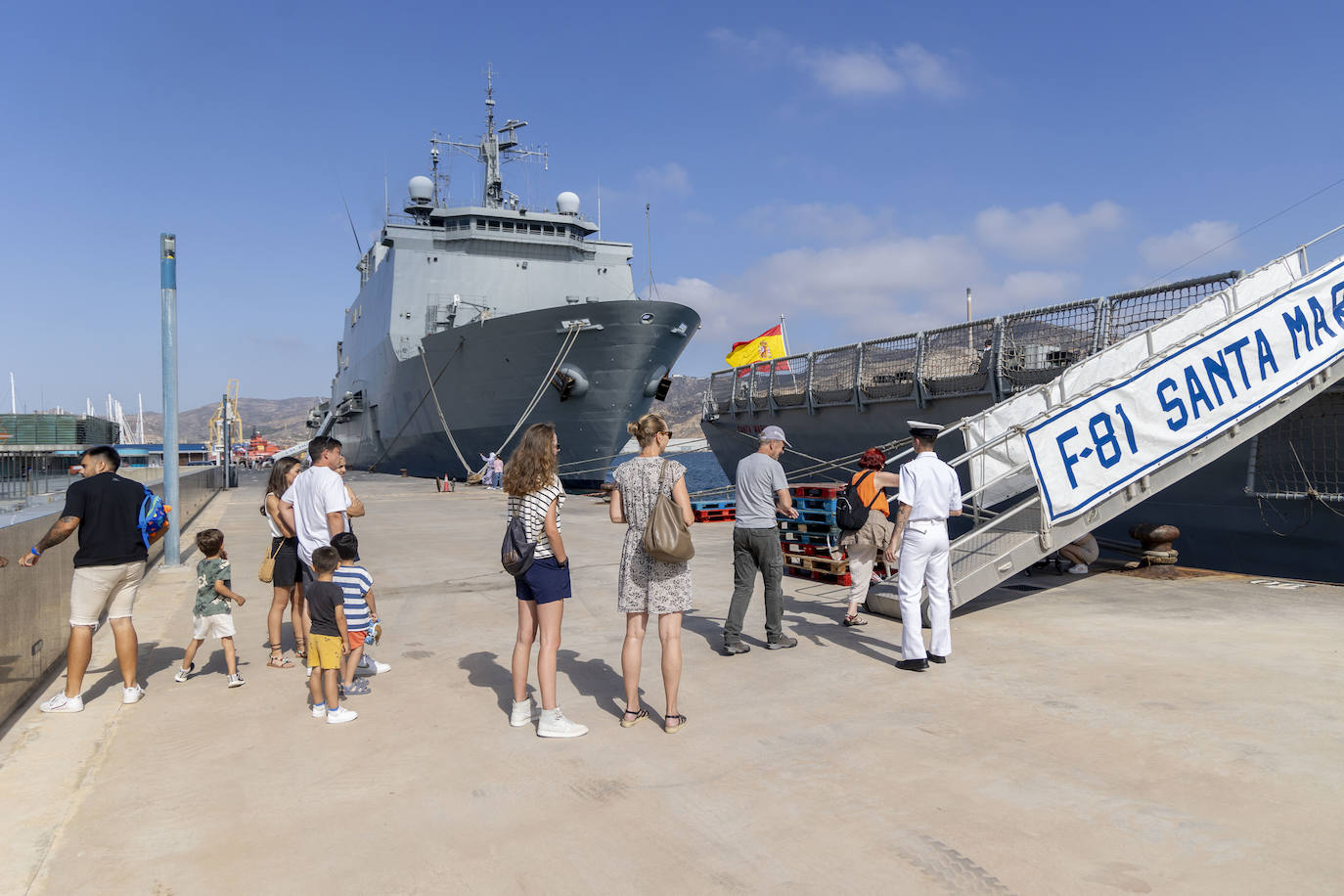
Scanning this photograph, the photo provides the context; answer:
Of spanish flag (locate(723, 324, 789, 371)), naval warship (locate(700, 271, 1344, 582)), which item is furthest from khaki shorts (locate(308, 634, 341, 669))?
spanish flag (locate(723, 324, 789, 371))

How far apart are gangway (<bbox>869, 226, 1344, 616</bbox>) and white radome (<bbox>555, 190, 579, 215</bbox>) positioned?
2625cm

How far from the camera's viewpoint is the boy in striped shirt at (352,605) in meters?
4.79

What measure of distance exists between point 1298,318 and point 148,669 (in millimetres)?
Result: 10579

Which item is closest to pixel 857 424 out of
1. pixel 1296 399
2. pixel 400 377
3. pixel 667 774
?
pixel 1296 399

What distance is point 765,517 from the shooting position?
579 cm

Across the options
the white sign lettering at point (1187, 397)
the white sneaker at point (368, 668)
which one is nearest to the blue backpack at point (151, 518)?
the white sneaker at point (368, 668)

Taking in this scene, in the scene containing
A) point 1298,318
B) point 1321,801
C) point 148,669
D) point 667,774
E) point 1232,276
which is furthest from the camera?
point 1232,276

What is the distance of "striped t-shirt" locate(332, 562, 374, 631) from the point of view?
4.81 m

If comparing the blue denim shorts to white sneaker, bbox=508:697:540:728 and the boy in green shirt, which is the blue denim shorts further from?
the boy in green shirt

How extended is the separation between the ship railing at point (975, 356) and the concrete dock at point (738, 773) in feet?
18.1

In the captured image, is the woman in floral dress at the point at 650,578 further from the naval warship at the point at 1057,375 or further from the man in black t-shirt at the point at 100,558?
the naval warship at the point at 1057,375

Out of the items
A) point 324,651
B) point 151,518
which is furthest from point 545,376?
point 324,651

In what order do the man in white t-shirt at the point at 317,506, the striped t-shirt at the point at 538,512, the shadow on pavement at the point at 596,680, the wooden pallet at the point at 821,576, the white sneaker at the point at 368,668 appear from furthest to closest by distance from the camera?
1. the wooden pallet at the point at 821,576
2. the white sneaker at the point at 368,668
3. the man in white t-shirt at the point at 317,506
4. the shadow on pavement at the point at 596,680
5. the striped t-shirt at the point at 538,512

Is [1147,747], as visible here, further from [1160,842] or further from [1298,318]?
→ [1298,318]
